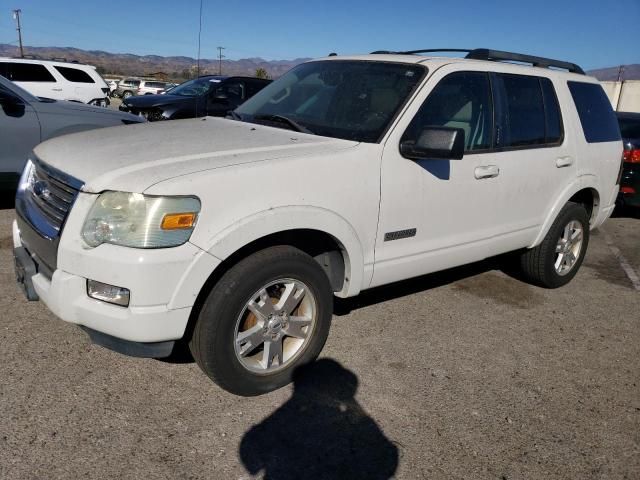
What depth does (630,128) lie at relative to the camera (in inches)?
333

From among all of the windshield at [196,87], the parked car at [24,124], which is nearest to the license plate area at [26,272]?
the parked car at [24,124]

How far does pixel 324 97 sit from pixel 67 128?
3.68m

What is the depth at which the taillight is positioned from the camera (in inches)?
302

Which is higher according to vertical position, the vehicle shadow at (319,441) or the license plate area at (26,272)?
→ the license plate area at (26,272)

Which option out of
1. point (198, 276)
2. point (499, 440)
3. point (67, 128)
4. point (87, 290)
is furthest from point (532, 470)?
point (67, 128)

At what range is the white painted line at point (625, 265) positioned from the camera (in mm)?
5473

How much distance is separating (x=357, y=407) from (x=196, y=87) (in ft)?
35.5

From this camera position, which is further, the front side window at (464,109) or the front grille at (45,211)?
the front side window at (464,109)

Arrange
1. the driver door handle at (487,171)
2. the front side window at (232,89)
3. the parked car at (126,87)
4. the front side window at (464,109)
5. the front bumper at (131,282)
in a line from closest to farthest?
the front bumper at (131,282)
the front side window at (464,109)
the driver door handle at (487,171)
the front side window at (232,89)
the parked car at (126,87)

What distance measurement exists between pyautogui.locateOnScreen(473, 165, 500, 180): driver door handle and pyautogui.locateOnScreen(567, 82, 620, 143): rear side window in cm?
139

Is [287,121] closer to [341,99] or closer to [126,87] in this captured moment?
[341,99]

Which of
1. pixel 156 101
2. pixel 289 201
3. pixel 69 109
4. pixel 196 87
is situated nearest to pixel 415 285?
pixel 289 201

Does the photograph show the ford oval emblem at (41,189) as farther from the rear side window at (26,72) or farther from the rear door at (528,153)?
the rear side window at (26,72)

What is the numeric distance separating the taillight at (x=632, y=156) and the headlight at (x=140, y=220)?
23.8ft
